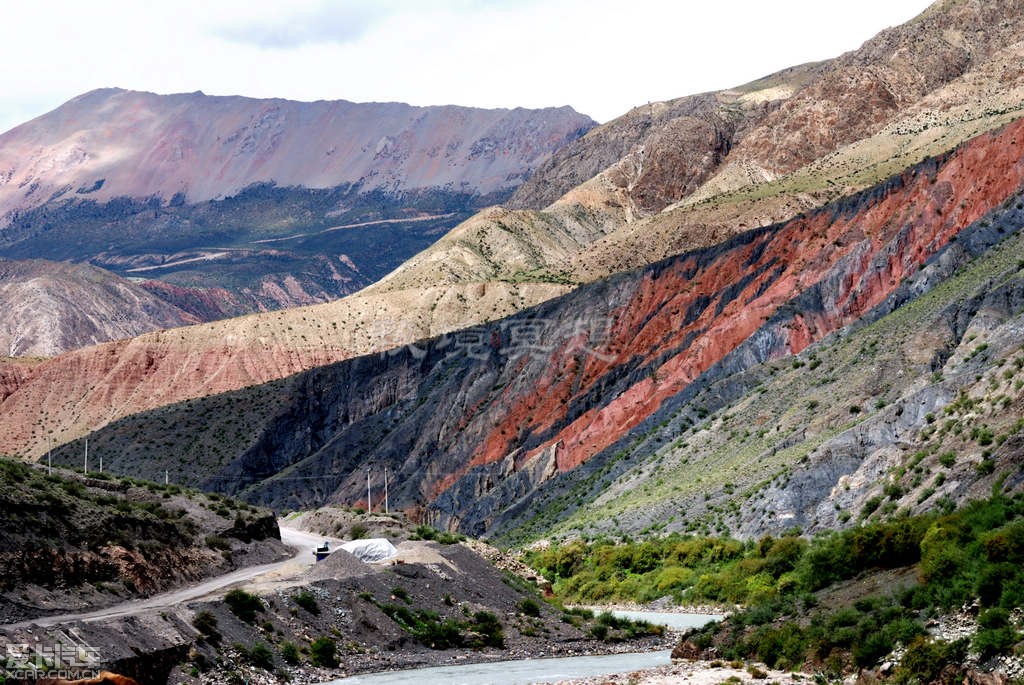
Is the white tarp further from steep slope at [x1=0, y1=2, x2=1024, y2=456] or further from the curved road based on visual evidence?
steep slope at [x1=0, y1=2, x2=1024, y2=456]

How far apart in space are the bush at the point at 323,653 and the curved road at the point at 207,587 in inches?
162

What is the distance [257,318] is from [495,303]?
112 feet

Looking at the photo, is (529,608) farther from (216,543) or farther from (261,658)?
(261,658)

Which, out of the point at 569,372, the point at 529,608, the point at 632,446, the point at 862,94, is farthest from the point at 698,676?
the point at 862,94

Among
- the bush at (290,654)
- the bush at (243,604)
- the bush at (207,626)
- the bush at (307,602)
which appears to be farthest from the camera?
the bush at (307,602)

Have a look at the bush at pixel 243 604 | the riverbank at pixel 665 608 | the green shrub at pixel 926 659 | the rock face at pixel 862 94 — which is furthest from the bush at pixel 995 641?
the rock face at pixel 862 94

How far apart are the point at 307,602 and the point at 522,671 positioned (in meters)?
7.07

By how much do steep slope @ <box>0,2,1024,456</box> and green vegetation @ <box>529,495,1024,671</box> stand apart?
80.6 m

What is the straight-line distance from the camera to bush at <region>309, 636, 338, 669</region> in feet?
125

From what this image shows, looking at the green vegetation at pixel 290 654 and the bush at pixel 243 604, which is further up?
the bush at pixel 243 604

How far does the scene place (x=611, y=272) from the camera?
452 ft

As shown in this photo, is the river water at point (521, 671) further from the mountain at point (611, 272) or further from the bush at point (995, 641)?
the mountain at point (611, 272)

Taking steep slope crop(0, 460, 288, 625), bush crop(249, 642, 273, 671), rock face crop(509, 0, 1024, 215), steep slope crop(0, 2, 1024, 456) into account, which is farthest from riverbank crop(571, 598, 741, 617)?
rock face crop(509, 0, 1024, 215)

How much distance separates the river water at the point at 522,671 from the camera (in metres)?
36.7
